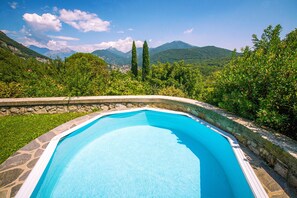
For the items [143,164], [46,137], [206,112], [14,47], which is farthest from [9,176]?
[14,47]

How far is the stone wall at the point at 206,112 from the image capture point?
9.06 feet

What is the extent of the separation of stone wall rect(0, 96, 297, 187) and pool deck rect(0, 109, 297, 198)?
5.9 inches

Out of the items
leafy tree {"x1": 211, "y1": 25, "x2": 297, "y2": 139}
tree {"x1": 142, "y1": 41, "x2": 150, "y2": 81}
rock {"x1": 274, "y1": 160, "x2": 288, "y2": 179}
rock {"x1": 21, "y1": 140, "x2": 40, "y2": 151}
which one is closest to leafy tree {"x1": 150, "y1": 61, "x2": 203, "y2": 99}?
tree {"x1": 142, "y1": 41, "x2": 150, "y2": 81}

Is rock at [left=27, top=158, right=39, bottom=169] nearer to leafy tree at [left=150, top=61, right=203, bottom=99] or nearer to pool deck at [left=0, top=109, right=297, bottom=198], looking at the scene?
pool deck at [left=0, top=109, right=297, bottom=198]

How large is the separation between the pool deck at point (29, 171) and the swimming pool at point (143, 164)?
6.1 inches

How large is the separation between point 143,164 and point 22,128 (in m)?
4.21

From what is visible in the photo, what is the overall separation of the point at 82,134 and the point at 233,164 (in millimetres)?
4556

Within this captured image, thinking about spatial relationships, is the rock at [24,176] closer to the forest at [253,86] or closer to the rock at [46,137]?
the rock at [46,137]

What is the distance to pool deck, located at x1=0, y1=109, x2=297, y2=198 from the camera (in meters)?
2.49

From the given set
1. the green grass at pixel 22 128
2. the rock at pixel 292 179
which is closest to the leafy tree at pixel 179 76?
the green grass at pixel 22 128

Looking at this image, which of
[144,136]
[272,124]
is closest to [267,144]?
[272,124]

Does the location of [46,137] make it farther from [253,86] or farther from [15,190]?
[253,86]

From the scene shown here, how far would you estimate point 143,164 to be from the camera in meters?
4.42

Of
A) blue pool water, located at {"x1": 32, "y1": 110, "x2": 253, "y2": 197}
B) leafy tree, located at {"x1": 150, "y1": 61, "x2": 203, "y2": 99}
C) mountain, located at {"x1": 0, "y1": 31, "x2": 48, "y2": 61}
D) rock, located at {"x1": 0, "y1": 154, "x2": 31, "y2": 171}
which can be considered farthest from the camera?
mountain, located at {"x1": 0, "y1": 31, "x2": 48, "y2": 61}
